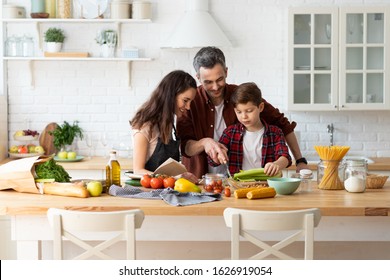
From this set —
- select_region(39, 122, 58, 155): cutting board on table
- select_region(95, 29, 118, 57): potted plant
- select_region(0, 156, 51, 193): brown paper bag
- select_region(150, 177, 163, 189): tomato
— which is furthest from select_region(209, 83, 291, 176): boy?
select_region(39, 122, 58, 155): cutting board on table

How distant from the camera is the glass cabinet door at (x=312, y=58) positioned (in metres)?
6.02

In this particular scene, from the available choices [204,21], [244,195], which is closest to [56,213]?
[244,195]

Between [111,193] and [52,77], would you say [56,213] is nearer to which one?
[111,193]

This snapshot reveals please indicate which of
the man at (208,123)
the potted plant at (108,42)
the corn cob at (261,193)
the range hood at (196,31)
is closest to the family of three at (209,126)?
the man at (208,123)

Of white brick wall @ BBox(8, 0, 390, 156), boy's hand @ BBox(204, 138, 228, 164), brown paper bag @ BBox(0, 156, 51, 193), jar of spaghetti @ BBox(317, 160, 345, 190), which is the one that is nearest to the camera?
brown paper bag @ BBox(0, 156, 51, 193)

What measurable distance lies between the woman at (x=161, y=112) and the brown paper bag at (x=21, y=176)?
22.6 inches

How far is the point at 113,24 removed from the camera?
251 inches

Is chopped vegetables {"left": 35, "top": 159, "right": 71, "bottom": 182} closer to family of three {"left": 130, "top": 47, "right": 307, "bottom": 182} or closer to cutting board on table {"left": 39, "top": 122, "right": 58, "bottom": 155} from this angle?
family of three {"left": 130, "top": 47, "right": 307, "bottom": 182}

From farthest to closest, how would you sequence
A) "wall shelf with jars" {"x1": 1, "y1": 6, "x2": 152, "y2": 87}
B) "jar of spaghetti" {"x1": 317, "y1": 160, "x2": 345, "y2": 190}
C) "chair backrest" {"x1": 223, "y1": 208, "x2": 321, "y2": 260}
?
"wall shelf with jars" {"x1": 1, "y1": 6, "x2": 152, "y2": 87}
"jar of spaghetti" {"x1": 317, "y1": 160, "x2": 345, "y2": 190}
"chair backrest" {"x1": 223, "y1": 208, "x2": 321, "y2": 260}

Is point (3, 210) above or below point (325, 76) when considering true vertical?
below

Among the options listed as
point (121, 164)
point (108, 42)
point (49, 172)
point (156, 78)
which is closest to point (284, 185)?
point (49, 172)

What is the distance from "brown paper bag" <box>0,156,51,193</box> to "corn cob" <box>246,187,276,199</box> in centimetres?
107

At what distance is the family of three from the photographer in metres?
4.17
